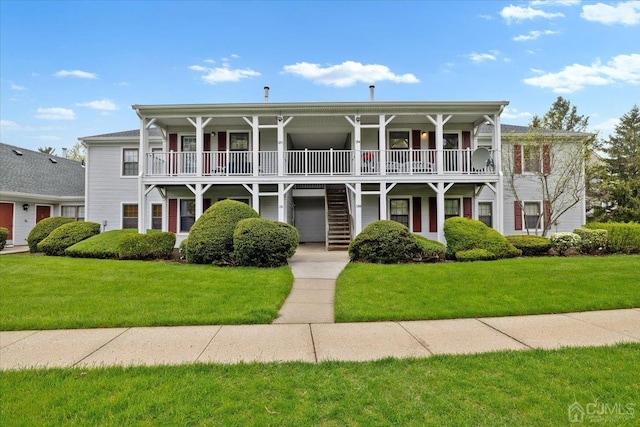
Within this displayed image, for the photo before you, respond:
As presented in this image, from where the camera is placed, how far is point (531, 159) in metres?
14.7

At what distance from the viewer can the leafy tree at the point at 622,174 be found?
16.5 meters

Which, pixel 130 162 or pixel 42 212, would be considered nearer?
pixel 130 162

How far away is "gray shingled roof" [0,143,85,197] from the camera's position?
16.6 metres

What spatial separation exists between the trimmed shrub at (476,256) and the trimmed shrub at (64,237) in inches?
533

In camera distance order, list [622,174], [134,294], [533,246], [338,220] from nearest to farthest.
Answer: [134,294] < [533,246] < [338,220] < [622,174]

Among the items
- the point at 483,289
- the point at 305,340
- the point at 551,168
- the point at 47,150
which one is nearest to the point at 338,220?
the point at 483,289

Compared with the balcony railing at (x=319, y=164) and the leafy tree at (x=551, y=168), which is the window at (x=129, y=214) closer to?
the balcony railing at (x=319, y=164)

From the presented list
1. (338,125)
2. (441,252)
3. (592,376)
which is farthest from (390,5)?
(592,376)

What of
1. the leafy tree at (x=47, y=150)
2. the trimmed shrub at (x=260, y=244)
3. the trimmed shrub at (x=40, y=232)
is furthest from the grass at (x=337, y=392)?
the leafy tree at (x=47, y=150)

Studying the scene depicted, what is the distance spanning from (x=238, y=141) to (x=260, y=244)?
805 cm

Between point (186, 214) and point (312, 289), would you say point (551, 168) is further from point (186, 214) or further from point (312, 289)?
point (186, 214)

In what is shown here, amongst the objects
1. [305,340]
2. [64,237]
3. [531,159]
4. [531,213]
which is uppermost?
[531,159]

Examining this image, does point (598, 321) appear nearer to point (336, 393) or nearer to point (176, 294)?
point (336, 393)

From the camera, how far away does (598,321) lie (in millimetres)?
4801
